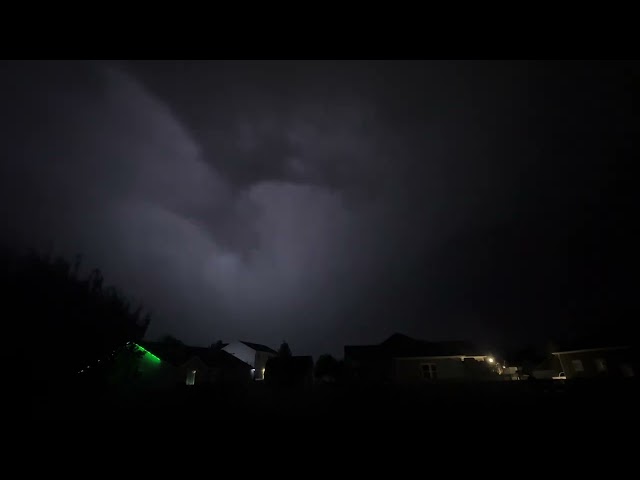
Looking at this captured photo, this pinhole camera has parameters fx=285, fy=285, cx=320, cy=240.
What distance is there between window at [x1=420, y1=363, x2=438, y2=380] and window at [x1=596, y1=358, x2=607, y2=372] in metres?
17.0

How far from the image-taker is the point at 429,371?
32.0m

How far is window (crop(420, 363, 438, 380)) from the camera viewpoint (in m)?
31.7

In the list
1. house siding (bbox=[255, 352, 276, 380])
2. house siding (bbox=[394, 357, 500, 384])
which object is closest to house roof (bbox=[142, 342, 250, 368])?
house siding (bbox=[255, 352, 276, 380])

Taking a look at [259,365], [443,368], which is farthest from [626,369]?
[259,365]

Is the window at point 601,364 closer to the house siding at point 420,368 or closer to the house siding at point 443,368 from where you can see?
the house siding at point 443,368

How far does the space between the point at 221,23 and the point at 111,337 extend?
21.7 m

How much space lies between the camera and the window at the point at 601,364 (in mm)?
30219

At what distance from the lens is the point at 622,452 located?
3.71 metres

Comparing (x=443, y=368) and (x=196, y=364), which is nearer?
(x=443, y=368)

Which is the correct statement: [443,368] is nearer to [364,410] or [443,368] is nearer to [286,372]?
[286,372]

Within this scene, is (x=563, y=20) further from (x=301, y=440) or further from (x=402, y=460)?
(x=301, y=440)

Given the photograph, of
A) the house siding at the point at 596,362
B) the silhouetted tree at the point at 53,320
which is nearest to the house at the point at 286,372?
the silhouetted tree at the point at 53,320

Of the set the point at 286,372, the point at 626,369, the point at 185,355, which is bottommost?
the point at 286,372

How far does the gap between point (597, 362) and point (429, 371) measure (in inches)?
705
